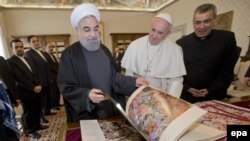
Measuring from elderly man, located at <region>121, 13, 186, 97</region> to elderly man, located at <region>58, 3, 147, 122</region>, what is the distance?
0.43 m

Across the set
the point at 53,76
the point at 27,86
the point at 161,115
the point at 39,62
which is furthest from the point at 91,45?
the point at 53,76

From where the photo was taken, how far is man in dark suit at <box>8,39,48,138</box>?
404 cm

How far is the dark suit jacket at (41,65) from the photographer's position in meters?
4.93

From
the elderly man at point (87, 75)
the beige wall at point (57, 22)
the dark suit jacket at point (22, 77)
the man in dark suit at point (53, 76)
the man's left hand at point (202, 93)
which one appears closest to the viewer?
the elderly man at point (87, 75)

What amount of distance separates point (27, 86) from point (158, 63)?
310 centimetres

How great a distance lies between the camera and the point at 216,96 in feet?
7.52

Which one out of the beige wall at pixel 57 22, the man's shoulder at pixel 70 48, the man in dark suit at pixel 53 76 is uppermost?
the beige wall at pixel 57 22

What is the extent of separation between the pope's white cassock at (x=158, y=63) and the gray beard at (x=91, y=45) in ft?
1.79

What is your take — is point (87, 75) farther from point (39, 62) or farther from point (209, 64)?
point (39, 62)

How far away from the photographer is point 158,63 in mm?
2025

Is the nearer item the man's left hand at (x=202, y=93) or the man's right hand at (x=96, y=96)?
the man's right hand at (x=96, y=96)

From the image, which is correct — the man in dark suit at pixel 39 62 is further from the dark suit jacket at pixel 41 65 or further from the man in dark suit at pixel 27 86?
the man in dark suit at pixel 27 86

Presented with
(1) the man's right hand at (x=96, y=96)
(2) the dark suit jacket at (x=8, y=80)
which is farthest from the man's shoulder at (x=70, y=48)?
(2) the dark suit jacket at (x=8, y=80)

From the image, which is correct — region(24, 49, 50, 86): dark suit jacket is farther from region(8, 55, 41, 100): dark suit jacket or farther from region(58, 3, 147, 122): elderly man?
region(58, 3, 147, 122): elderly man
